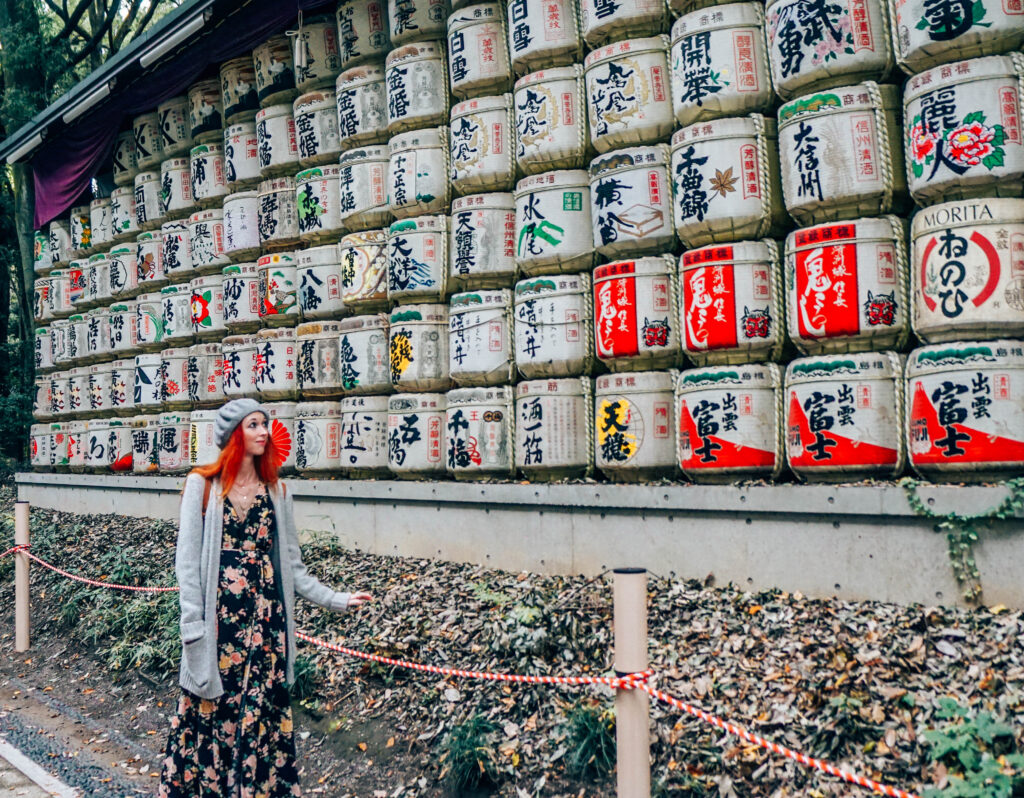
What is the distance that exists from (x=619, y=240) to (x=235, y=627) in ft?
14.1

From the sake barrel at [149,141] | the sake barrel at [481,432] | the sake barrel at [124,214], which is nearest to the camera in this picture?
the sake barrel at [481,432]

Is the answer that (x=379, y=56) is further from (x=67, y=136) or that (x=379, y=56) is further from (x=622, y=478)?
(x=67, y=136)

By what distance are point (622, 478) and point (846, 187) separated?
2651 millimetres

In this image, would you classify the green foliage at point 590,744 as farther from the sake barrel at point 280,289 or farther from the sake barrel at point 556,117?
the sake barrel at point 280,289

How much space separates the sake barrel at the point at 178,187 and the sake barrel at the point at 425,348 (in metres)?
5.20

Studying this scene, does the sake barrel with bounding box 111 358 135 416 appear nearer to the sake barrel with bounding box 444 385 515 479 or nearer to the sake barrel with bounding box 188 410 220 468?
the sake barrel with bounding box 188 410 220 468

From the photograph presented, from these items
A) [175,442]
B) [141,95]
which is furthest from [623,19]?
[141,95]

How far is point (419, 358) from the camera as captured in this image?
8.54m

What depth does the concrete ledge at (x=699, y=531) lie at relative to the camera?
17.7 feet

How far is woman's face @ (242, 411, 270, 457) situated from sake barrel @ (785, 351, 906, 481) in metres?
3.52

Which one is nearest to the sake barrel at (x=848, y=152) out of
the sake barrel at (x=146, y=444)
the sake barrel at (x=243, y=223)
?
the sake barrel at (x=243, y=223)

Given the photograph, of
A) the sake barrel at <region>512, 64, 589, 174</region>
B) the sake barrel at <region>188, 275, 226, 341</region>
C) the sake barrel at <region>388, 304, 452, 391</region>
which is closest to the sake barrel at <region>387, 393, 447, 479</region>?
the sake barrel at <region>388, 304, 452, 391</region>

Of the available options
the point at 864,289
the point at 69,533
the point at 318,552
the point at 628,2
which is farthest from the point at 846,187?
the point at 69,533

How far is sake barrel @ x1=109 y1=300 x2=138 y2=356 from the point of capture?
13.3 m
